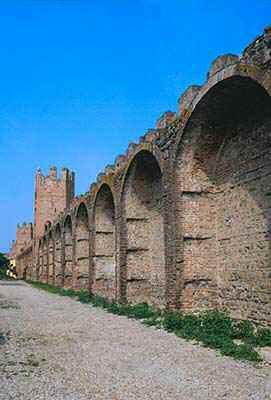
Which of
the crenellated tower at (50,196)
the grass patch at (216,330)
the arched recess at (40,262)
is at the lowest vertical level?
the grass patch at (216,330)

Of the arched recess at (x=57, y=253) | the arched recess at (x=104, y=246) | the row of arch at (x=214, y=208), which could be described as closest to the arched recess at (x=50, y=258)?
the arched recess at (x=57, y=253)

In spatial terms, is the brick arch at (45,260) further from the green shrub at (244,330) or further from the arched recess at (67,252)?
the green shrub at (244,330)

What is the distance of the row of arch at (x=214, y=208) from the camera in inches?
364

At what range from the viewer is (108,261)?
19078 mm

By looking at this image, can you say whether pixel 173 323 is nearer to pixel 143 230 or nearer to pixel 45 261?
pixel 143 230

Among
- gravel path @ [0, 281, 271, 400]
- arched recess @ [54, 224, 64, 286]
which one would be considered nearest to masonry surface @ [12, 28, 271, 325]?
gravel path @ [0, 281, 271, 400]

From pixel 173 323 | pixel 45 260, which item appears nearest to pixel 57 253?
pixel 45 260

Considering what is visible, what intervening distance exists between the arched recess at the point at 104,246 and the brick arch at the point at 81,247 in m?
3.10

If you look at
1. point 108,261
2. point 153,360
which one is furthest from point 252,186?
point 108,261

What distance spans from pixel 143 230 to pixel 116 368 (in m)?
9.08

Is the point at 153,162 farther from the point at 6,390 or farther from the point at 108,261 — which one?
the point at 6,390

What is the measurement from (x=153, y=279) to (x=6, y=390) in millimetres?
9774

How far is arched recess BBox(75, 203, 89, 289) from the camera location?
22.7 metres

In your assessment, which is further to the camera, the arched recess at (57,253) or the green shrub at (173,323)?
the arched recess at (57,253)
